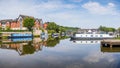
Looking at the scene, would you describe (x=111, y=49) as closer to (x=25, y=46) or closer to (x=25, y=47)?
(x=25, y=47)

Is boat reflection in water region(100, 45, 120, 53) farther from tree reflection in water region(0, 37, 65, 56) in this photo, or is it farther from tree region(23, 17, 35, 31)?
tree region(23, 17, 35, 31)

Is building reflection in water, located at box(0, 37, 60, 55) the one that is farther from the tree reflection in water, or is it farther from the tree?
the tree

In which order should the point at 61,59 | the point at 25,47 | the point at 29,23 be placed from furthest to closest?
1. the point at 29,23
2. the point at 25,47
3. the point at 61,59

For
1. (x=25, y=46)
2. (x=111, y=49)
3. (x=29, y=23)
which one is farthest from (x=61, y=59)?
(x=29, y=23)

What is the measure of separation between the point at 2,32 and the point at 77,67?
205 feet

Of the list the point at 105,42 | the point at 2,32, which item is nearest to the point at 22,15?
the point at 2,32

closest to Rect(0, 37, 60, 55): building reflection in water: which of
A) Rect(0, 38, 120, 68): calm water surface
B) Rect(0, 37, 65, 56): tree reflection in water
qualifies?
Rect(0, 37, 65, 56): tree reflection in water

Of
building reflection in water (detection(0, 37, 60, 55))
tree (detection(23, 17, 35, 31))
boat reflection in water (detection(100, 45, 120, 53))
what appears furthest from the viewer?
tree (detection(23, 17, 35, 31))

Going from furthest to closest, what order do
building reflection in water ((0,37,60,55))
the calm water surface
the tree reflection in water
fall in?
building reflection in water ((0,37,60,55)), the tree reflection in water, the calm water surface

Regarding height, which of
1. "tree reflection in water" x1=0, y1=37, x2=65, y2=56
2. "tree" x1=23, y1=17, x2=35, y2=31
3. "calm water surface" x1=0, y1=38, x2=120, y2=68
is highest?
"tree" x1=23, y1=17, x2=35, y2=31

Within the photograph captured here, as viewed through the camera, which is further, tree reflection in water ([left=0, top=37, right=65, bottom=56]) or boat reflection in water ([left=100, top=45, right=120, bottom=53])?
tree reflection in water ([left=0, top=37, right=65, bottom=56])

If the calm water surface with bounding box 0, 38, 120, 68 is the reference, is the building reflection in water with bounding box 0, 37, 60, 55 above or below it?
above

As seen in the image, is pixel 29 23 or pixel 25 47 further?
pixel 29 23

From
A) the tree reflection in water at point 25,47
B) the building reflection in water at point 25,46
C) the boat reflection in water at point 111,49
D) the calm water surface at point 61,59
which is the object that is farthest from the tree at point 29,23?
the calm water surface at point 61,59
